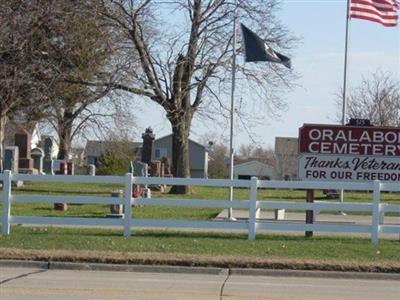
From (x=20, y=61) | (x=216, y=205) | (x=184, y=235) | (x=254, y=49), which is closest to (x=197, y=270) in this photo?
(x=216, y=205)

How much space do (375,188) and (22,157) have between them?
34819 mm

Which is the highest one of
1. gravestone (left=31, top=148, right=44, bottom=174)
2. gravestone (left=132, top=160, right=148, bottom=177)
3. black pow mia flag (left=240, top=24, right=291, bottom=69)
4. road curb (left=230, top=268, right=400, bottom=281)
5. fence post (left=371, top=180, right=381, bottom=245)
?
black pow mia flag (left=240, top=24, right=291, bottom=69)

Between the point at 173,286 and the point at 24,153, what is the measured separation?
128 feet

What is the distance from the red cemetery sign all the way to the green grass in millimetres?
1780

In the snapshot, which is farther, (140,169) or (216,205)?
(140,169)

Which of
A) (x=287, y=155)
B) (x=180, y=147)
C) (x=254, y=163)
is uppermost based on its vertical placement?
(x=287, y=155)

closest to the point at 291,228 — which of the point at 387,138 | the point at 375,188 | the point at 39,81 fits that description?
the point at 375,188

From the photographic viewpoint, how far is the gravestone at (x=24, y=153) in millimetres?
47606

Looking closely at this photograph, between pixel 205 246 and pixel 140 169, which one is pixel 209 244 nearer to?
pixel 205 246

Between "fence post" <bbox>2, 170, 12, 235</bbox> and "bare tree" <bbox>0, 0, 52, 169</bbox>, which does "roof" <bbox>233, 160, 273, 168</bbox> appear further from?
"fence post" <bbox>2, 170, 12, 235</bbox>

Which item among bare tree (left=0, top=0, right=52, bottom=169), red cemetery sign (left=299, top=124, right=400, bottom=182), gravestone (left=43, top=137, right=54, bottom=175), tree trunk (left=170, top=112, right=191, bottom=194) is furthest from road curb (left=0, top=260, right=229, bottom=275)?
gravestone (left=43, top=137, right=54, bottom=175)

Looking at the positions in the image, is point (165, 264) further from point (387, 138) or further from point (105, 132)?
point (105, 132)

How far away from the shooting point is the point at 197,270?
14.0 meters

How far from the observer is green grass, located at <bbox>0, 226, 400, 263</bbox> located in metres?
15.6
